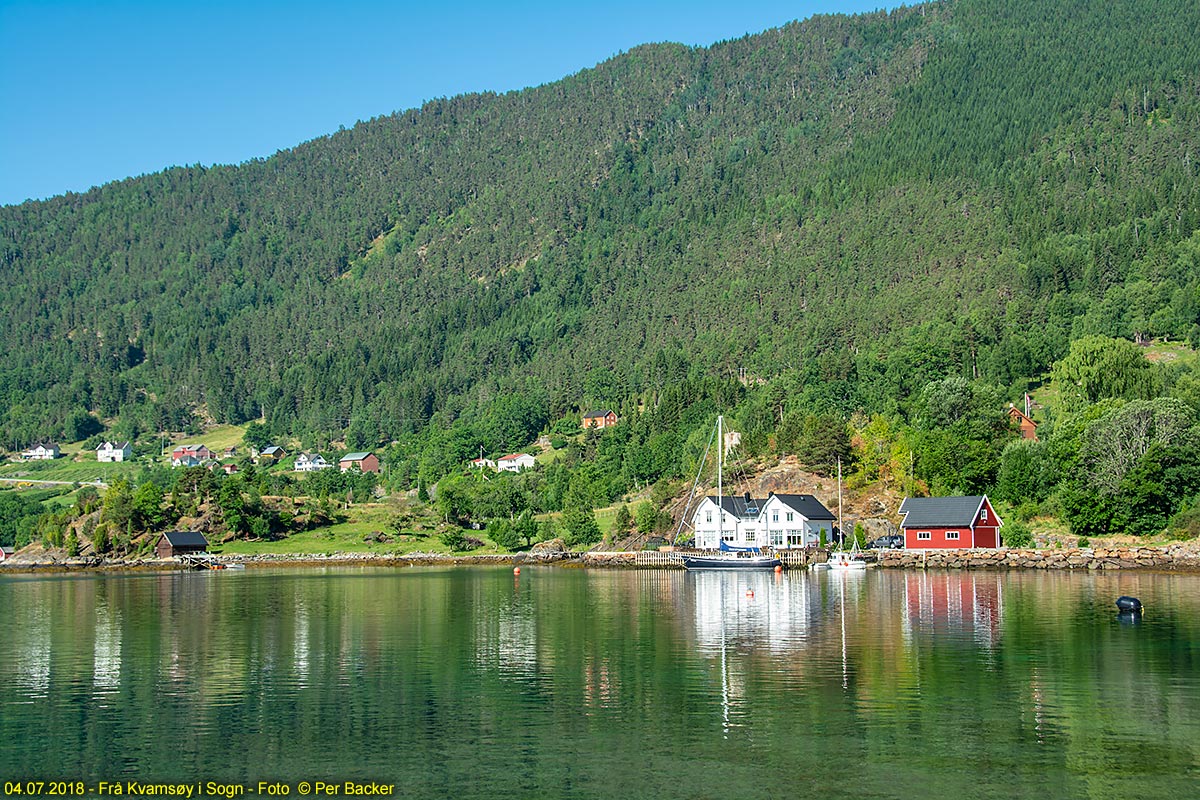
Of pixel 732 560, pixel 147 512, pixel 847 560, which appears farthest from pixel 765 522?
pixel 147 512

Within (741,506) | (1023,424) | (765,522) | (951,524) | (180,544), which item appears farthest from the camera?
(180,544)

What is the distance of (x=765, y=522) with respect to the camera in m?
135

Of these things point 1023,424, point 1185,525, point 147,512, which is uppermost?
point 1023,424

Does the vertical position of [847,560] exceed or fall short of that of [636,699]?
it exceeds it

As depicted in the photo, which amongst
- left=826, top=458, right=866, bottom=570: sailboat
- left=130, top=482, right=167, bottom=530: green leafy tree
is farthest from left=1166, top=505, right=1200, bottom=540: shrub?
left=130, top=482, right=167, bottom=530: green leafy tree

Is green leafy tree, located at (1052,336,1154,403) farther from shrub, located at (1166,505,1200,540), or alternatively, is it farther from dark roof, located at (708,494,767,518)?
dark roof, located at (708,494,767,518)

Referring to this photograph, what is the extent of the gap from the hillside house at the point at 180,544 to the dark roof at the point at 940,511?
323 ft

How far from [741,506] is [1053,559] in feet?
138

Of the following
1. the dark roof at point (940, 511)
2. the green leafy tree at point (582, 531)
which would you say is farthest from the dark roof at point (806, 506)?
the green leafy tree at point (582, 531)

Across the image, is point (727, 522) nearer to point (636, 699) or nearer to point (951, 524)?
point (951, 524)

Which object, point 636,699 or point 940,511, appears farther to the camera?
point 940,511

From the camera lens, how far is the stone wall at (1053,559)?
10006 centimetres

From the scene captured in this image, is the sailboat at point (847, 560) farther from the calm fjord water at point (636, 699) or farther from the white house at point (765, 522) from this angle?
the calm fjord water at point (636, 699)

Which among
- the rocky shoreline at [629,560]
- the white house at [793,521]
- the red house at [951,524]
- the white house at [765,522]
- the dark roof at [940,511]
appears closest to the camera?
the rocky shoreline at [629,560]
